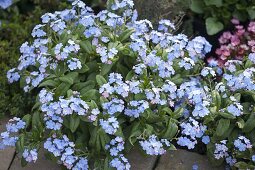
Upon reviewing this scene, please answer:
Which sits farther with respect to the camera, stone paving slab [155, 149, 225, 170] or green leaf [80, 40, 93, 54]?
stone paving slab [155, 149, 225, 170]

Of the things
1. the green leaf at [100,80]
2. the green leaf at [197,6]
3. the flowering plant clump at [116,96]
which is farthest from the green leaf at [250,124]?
the green leaf at [197,6]

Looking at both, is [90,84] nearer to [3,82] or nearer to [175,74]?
[175,74]

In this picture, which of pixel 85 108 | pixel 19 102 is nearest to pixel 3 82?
pixel 19 102

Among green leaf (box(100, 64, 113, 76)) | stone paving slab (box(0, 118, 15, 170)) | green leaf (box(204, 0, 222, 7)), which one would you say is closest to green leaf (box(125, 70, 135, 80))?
green leaf (box(100, 64, 113, 76))

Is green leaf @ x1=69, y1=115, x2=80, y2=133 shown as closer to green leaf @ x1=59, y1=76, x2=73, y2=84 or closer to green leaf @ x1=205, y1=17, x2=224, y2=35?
green leaf @ x1=59, y1=76, x2=73, y2=84

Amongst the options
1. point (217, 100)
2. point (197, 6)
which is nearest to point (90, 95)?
point (217, 100)

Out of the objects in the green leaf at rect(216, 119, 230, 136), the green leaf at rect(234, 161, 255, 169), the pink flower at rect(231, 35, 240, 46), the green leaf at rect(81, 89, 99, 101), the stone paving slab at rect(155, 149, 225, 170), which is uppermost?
the green leaf at rect(81, 89, 99, 101)
